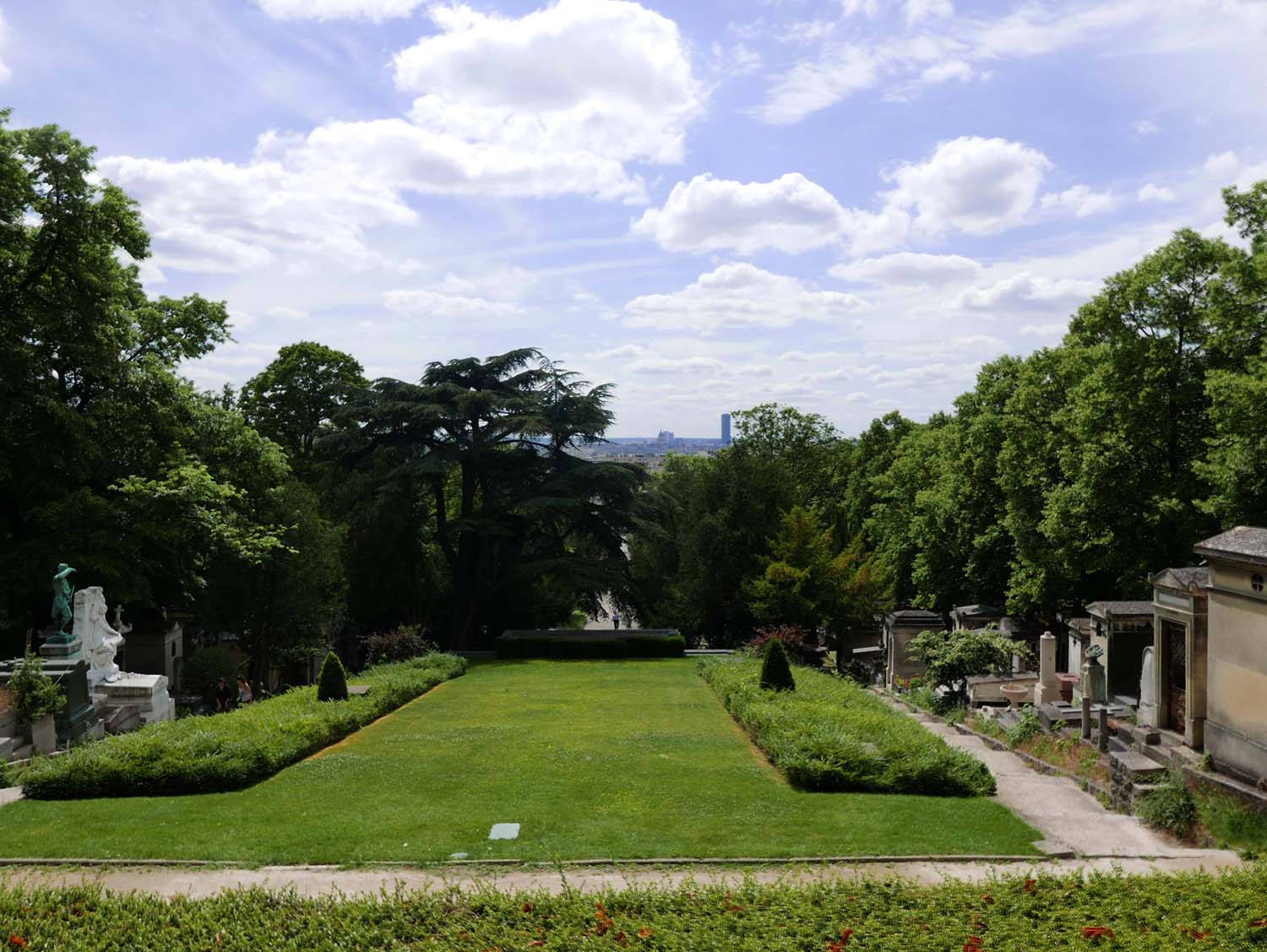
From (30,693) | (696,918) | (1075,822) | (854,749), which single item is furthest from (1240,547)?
(30,693)

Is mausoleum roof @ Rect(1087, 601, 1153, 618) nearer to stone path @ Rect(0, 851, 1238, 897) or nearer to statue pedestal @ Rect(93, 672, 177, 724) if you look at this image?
stone path @ Rect(0, 851, 1238, 897)

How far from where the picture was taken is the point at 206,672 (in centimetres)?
2834

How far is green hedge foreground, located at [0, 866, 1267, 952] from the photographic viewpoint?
8.38 m

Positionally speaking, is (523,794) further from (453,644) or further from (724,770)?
(453,644)

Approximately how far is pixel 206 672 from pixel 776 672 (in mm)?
16640

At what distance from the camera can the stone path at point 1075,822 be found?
39.5 feet

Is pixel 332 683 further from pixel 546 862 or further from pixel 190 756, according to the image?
pixel 546 862

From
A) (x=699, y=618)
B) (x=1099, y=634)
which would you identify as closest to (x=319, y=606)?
(x=699, y=618)

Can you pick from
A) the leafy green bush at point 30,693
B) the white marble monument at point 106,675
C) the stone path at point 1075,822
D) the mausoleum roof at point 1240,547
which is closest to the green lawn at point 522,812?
the stone path at point 1075,822

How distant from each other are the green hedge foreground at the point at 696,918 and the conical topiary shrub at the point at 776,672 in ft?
43.3

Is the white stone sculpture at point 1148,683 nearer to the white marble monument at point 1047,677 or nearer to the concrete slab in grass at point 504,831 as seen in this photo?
the white marble monument at point 1047,677

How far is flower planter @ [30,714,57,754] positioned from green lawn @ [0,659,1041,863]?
3.73m

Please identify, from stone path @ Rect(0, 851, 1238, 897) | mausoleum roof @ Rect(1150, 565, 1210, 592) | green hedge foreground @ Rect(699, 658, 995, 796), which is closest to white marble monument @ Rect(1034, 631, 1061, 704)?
green hedge foreground @ Rect(699, 658, 995, 796)

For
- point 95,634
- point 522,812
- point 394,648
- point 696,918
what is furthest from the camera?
point 394,648
